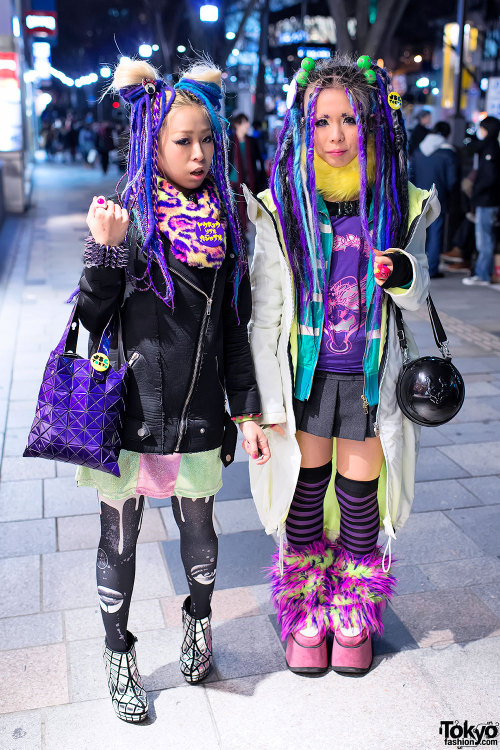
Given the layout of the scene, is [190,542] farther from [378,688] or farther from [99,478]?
[378,688]

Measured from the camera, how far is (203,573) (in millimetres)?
2457

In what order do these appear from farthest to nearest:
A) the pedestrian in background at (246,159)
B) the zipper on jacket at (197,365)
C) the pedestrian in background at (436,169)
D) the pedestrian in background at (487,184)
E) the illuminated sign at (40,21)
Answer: the illuminated sign at (40,21)
the pedestrian in background at (246,159)
the pedestrian in background at (436,169)
the pedestrian in background at (487,184)
the zipper on jacket at (197,365)

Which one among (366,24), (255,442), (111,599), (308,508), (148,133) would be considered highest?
(366,24)

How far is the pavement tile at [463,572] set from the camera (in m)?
3.19

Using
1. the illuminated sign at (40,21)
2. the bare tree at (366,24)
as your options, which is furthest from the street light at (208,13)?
the bare tree at (366,24)

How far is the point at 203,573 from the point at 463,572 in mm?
1315

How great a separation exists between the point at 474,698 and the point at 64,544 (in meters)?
1.83

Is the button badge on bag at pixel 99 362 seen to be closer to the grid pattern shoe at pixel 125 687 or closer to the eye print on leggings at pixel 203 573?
the eye print on leggings at pixel 203 573

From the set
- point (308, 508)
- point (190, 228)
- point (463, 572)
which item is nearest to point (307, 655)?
point (308, 508)

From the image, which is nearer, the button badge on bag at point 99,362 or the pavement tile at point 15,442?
the button badge on bag at point 99,362

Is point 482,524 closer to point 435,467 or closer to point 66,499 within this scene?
point 435,467

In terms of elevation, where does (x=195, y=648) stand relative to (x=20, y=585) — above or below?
above

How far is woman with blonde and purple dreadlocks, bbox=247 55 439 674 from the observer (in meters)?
2.43

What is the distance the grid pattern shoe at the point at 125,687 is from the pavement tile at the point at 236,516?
1.25 metres
